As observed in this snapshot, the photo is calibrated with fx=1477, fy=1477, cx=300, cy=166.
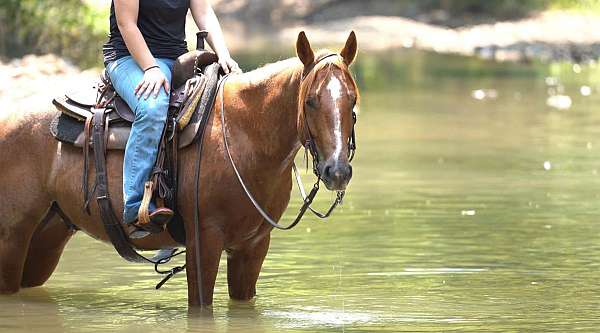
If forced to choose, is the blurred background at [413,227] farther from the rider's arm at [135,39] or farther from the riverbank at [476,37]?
the riverbank at [476,37]

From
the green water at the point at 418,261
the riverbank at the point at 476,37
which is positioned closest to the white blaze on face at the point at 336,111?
the green water at the point at 418,261

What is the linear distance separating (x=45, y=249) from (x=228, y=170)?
185 centimetres

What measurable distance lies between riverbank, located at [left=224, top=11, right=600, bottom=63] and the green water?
2228cm

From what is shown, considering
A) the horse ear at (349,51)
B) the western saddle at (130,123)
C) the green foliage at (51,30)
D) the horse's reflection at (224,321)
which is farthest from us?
the green foliage at (51,30)

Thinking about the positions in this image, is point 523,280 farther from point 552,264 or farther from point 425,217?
point 425,217

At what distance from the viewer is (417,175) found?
17.0 meters

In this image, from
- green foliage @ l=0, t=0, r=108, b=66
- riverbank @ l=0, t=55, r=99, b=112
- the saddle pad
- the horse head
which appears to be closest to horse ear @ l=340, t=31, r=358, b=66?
the horse head

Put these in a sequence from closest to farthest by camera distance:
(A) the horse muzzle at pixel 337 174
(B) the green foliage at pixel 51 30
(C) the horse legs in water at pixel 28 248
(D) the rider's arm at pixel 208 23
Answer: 1. (A) the horse muzzle at pixel 337 174
2. (D) the rider's arm at pixel 208 23
3. (C) the horse legs in water at pixel 28 248
4. (B) the green foliage at pixel 51 30

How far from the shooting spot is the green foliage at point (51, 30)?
24.7 meters

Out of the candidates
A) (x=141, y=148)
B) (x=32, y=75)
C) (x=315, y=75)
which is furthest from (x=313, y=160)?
(x=32, y=75)

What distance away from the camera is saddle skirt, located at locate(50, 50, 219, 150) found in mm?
8617

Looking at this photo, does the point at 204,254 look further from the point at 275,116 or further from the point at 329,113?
the point at 329,113

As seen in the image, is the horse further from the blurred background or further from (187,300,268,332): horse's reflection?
the blurred background

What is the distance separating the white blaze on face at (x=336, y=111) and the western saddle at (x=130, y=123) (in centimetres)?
100
